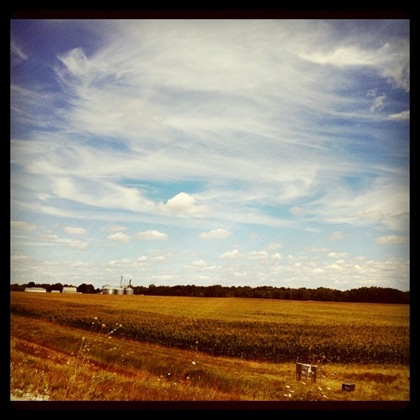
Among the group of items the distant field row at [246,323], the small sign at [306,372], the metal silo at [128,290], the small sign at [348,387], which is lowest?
the small sign at [348,387]

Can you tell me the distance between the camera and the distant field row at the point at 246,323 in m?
4.42

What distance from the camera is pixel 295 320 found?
465cm

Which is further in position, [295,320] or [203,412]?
[295,320]

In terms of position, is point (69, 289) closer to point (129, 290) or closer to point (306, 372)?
point (129, 290)

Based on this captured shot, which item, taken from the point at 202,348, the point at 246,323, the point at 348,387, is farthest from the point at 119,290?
the point at 348,387

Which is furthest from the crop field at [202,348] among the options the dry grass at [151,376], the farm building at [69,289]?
the farm building at [69,289]

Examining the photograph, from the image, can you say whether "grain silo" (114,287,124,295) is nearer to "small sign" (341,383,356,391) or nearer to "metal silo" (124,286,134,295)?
"metal silo" (124,286,134,295)

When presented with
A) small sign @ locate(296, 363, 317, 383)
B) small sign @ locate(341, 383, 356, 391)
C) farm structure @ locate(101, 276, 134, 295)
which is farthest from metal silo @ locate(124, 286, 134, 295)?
small sign @ locate(341, 383, 356, 391)

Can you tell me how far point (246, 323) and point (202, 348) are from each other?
0.53m

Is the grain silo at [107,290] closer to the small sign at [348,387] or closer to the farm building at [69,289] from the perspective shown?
the farm building at [69,289]

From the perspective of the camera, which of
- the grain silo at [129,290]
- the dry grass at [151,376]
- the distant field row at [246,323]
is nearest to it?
the dry grass at [151,376]
